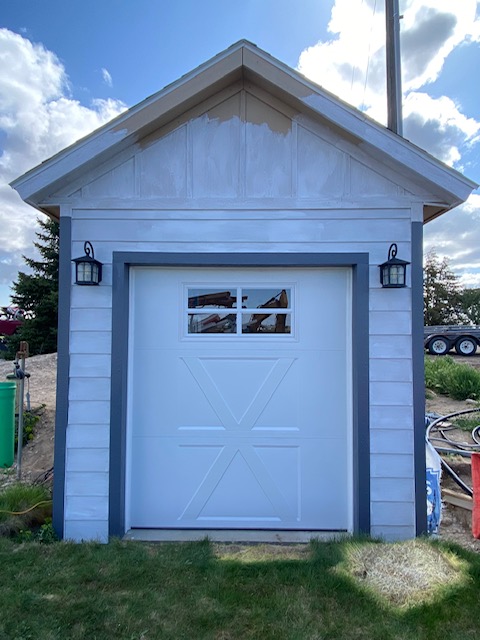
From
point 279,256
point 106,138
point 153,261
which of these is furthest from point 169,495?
point 106,138

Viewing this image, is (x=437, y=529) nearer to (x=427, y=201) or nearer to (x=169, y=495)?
(x=169, y=495)

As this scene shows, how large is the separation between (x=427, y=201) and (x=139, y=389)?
2.81 m

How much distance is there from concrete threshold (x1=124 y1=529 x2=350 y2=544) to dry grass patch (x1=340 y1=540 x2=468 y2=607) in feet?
1.35

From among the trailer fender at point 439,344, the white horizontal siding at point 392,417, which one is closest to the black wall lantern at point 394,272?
the white horizontal siding at point 392,417

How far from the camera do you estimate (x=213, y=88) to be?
3162 mm

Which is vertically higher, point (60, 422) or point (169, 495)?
point (60, 422)

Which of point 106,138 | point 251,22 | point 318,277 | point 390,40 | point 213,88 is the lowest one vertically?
point 318,277

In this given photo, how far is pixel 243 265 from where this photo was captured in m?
3.29

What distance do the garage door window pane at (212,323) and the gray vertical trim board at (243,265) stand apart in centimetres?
44

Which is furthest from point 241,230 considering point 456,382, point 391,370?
point 456,382

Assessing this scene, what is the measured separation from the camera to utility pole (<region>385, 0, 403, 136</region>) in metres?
4.18

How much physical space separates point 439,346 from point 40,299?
14.7 m

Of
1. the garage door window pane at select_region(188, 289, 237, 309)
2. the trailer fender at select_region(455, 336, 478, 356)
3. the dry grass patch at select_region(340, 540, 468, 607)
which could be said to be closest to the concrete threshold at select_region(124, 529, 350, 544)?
the dry grass patch at select_region(340, 540, 468, 607)

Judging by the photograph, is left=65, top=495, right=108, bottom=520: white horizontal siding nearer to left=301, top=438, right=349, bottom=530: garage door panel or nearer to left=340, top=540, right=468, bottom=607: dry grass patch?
left=301, top=438, right=349, bottom=530: garage door panel
